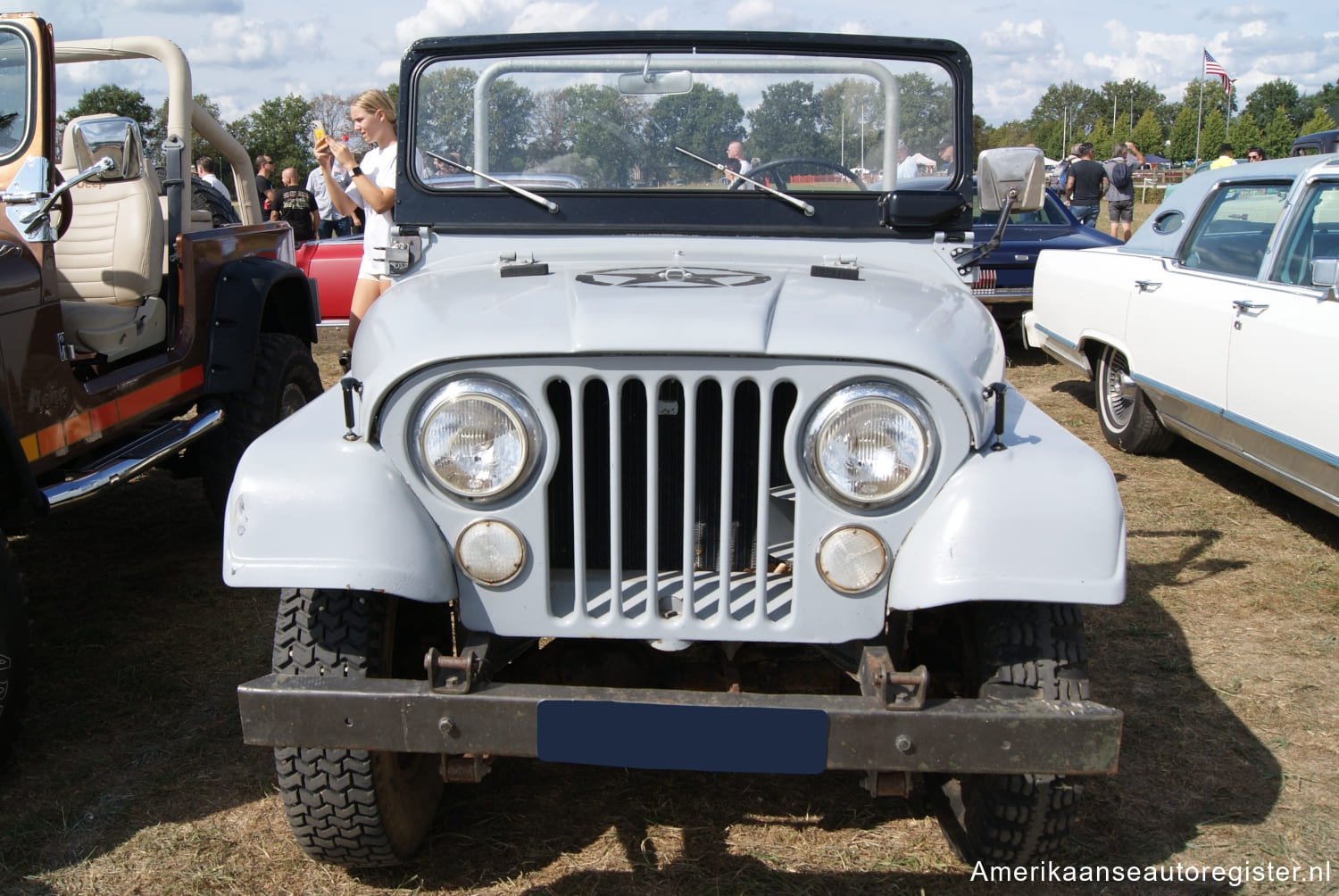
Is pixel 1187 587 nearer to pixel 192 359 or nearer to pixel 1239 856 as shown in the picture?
pixel 1239 856

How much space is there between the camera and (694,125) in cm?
323

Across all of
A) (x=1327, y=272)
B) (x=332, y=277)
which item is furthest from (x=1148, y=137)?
(x=1327, y=272)

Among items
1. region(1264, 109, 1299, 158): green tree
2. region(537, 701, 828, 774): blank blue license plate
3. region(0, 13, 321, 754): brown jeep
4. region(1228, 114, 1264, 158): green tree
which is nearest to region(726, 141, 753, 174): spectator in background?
region(537, 701, 828, 774): blank blue license plate

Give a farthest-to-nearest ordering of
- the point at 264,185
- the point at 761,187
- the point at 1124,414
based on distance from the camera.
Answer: the point at 264,185 → the point at 1124,414 → the point at 761,187

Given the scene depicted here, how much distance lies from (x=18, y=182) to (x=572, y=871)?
268 cm

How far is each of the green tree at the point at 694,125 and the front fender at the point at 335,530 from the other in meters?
1.50

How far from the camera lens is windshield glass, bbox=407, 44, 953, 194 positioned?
321cm

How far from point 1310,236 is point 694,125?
304 centimetres

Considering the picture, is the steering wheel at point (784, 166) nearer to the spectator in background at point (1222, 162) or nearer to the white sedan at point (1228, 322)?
the white sedan at point (1228, 322)

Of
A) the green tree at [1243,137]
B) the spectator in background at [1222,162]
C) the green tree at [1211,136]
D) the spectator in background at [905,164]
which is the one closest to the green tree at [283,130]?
the spectator in background at [1222,162]

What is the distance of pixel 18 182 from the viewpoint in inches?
134

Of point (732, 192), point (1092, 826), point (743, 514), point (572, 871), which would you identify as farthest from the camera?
point (732, 192)

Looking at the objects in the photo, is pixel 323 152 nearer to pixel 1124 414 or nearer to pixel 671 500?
pixel 671 500

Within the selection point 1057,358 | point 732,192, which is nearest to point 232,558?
point 732,192
